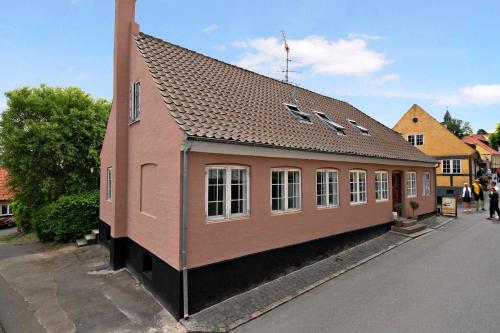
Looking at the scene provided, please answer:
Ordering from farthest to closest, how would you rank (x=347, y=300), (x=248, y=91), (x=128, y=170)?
(x=248, y=91) → (x=128, y=170) → (x=347, y=300)

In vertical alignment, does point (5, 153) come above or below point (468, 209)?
above

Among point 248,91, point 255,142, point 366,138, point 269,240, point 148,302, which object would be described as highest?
point 248,91

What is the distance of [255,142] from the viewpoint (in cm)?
707

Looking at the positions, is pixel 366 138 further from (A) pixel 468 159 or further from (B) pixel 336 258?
(A) pixel 468 159

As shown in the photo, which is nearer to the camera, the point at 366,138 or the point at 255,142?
the point at 255,142

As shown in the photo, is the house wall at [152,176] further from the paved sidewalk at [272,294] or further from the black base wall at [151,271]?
the paved sidewalk at [272,294]

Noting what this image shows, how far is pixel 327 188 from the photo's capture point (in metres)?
9.75

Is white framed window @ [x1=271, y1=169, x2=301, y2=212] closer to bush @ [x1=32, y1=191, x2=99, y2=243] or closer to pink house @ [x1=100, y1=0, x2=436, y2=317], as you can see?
pink house @ [x1=100, y1=0, x2=436, y2=317]

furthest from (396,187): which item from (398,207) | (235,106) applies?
(235,106)

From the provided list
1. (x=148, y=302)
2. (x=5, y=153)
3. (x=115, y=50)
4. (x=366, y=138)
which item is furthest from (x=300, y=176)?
(x=5, y=153)

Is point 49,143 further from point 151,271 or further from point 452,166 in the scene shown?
point 452,166

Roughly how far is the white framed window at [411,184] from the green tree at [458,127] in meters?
52.6

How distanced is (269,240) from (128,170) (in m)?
5.40

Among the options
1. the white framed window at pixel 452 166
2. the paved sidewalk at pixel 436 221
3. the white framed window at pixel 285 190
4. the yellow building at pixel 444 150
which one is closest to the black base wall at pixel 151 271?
the white framed window at pixel 285 190
